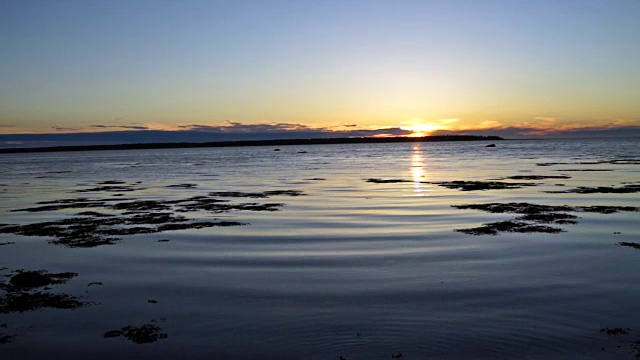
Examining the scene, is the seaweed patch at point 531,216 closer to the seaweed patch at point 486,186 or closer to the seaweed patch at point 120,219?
the seaweed patch at point 486,186

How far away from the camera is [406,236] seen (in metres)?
14.0

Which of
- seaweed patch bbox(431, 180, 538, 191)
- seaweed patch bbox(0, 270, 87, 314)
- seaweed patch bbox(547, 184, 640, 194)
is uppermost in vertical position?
seaweed patch bbox(547, 184, 640, 194)

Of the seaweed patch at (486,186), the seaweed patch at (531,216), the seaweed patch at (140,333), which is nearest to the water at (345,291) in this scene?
the seaweed patch at (140,333)

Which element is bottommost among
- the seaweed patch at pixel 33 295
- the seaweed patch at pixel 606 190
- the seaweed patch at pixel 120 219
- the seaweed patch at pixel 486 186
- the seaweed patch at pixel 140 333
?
the seaweed patch at pixel 120 219

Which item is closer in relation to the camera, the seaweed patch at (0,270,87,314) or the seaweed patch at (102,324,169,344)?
the seaweed patch at (102,324,169,344)

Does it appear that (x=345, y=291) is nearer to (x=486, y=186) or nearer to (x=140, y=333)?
(x=140, y=333)

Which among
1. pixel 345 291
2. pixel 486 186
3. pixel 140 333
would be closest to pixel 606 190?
pixel 486 186

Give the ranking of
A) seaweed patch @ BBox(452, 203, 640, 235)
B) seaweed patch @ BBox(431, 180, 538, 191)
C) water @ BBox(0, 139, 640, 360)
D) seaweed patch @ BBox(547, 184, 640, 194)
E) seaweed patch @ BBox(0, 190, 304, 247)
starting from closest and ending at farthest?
water @ BBox(0, 139, 640, 360), seaweed patch @ BBox(452, 203, 640, 235), seaweed patch @ BBox(0, 190, 304, 247), seaweed patch @ BBox(547, 184, 640, 194), seaweed patch @ BBox(431, 180, 538, 191)

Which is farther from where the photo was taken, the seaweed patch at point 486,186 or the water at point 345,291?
the seaweed patch at point 486,186

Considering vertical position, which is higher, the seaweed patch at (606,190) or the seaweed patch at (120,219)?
the seaweed patch at (606,190)

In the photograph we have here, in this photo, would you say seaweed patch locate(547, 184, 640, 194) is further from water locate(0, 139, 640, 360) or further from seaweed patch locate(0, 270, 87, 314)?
seaweed patch locate(0, 270, 87, 314)

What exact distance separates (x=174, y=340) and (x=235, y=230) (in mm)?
8699

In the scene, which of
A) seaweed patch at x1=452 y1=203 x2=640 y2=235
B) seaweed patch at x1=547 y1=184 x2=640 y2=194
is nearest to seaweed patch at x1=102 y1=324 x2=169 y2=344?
seaweed patch at x1=452 y1=203 x2=640 y2=235

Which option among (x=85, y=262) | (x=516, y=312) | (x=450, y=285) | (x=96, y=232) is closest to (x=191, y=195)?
(x=96, y=232)
